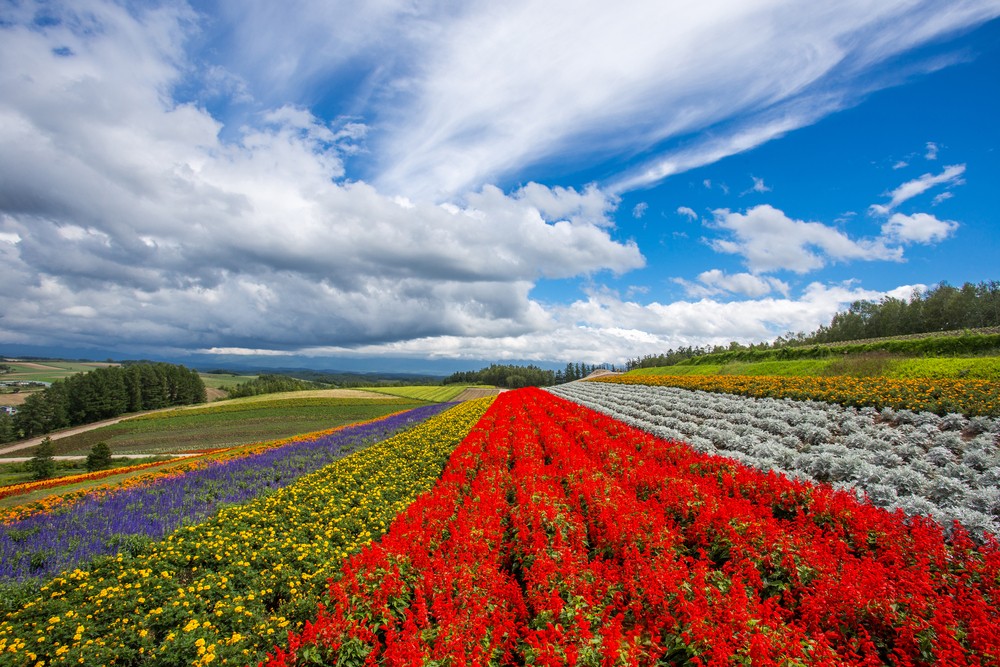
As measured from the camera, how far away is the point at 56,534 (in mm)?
7547

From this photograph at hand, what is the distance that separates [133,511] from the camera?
29.4 ft

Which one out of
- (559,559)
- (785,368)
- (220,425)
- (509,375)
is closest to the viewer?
(559,559)

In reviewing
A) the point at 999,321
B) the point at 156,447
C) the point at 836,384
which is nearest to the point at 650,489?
the point at 836,384

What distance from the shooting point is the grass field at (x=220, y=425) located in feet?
100

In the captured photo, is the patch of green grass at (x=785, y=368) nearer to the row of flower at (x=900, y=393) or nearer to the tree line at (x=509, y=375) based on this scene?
the row of flower at (x=900, y=393)

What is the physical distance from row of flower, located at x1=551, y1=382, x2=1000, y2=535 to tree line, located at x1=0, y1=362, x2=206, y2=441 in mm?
80160

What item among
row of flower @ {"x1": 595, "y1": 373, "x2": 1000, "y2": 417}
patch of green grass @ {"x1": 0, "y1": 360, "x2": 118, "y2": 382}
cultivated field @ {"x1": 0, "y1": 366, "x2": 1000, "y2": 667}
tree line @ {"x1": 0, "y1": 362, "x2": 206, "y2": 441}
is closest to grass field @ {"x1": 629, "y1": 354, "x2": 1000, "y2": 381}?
row of flower @ {"x1": 595, "y1": 373, "x2": 1000, "y2": 417}

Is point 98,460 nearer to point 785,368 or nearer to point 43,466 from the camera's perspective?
point 43,466

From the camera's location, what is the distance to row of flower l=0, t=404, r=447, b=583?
21.6 feet

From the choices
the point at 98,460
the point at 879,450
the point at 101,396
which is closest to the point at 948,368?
the point at 879,450

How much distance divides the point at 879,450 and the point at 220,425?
4403cm

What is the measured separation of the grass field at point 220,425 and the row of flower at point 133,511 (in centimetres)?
1791

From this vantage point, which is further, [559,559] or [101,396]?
[101,396]

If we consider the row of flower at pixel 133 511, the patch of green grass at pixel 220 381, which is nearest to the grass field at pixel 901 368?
the row of flower at pixel 133 511
